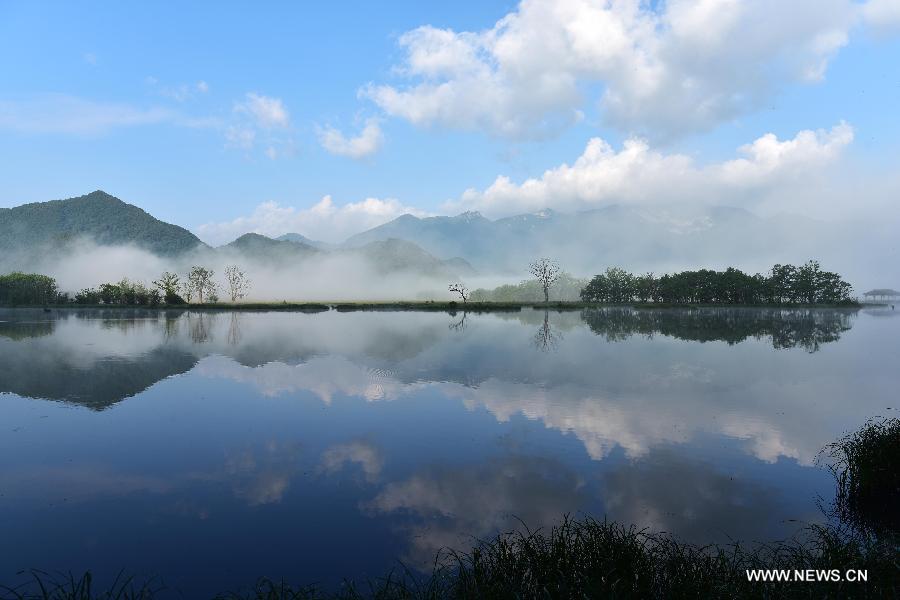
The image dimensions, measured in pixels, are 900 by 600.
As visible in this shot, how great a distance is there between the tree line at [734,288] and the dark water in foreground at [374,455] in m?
132

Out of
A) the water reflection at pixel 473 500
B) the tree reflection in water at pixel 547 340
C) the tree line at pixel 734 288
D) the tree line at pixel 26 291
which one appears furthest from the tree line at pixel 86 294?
the water reflection at pixel 473 500

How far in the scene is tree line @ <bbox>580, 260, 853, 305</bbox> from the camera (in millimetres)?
157500

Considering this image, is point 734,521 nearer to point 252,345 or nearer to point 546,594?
point 546,594

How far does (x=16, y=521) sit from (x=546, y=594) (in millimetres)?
Answer: 13515

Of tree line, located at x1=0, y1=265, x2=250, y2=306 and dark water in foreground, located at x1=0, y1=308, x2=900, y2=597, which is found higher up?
tree line, located at x1=0, y1=265, x2=250, y2=306

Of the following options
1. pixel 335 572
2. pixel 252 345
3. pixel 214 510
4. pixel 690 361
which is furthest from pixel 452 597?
pixel 252 345

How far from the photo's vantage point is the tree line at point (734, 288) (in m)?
158

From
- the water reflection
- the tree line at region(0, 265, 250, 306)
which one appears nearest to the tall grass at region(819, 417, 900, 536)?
the water reflection

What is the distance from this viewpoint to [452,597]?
7949mm

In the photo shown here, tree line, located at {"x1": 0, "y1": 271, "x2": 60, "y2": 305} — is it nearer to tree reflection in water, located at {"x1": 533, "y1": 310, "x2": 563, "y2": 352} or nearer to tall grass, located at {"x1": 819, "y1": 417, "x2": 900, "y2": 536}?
tree reflection in water, located at {"x1": 533, "y1": 310, "x2": 563, "y2": 352}

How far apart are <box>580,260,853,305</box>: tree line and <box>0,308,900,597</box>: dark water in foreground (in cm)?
13175

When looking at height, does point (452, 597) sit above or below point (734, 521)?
above

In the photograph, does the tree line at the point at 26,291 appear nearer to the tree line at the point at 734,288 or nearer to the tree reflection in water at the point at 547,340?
the tree reflection in water at the point at 547,340

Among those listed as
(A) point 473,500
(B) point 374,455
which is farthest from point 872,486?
(B) point 374,455
